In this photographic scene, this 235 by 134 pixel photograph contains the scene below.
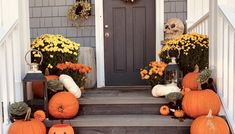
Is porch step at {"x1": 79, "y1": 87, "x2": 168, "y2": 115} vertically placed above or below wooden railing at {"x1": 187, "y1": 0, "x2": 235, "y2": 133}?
below

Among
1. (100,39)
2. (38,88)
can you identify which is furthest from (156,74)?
(100,39)

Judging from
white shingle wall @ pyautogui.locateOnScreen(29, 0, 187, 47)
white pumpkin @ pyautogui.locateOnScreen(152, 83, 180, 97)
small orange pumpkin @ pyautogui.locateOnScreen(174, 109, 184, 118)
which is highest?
white shingle wall @ pyautogui.locateOnScreen(29, 0, 187, 47)

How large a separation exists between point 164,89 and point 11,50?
5.36 feet

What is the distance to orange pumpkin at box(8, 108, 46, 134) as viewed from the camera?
2.80 metres

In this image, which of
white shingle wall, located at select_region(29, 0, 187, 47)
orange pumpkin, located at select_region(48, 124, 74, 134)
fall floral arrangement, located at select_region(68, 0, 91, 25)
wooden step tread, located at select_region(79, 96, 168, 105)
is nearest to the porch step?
wooden step tread, located at select_region(79, 96, 168, 105)

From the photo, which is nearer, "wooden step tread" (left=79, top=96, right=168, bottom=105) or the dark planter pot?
the dark planter pot

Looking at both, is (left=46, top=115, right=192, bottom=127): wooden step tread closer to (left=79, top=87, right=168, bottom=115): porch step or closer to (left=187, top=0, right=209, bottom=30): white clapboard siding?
(left=79, top=87, right=168, bottom=115): porch step

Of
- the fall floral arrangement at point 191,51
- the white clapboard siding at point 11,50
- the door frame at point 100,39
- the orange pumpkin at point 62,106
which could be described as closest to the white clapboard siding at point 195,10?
the door frame at point 100,39

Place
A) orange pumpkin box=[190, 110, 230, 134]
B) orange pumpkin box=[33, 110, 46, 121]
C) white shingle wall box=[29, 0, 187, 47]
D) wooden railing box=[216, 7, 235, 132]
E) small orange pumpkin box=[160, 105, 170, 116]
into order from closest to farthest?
orange pumpkin box=[190, 110, 230, 134], wooden railing box=[216, 7, 235, 132], orange pumpkin box=[33, 110, 46, 121], small orange pumpkin box=[160, 105, 170, 116], white shingle wall box=[29, 0, 187, 47]

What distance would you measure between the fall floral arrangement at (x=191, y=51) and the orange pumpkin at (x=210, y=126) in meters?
1.20

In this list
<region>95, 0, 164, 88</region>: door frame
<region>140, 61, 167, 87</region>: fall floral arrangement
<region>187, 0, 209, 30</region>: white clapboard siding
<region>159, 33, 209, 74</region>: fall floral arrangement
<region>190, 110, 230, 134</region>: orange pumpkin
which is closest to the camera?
<region>190, 110, 230, 134</region>: orange pumpkin

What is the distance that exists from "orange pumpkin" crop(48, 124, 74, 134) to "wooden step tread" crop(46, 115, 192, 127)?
18 centimetres

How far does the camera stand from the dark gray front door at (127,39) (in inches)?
207

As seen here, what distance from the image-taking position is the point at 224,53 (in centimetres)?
308
